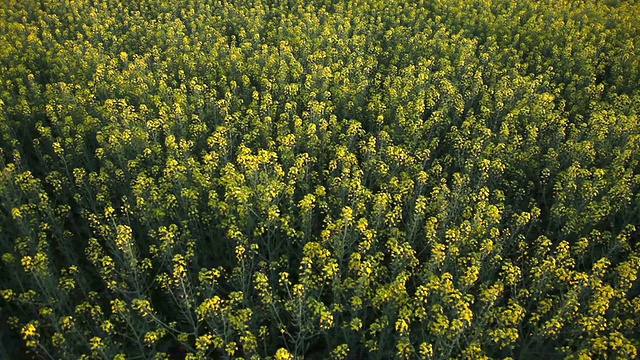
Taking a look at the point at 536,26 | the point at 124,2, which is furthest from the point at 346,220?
the point at 124,2

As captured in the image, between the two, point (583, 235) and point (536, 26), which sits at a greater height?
point (536, 26)

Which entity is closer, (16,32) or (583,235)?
(583,235)

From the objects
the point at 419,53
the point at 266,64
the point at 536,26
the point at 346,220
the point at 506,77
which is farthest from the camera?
the point at 536,26

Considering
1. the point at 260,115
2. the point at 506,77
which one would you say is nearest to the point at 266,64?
the point at 260,115

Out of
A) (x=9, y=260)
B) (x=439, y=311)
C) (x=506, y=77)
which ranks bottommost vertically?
(x=9, y=260)

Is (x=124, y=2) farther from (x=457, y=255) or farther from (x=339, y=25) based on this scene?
(x=457, y=255)

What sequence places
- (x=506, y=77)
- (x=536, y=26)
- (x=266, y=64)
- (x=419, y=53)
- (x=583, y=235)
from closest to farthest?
(x=583, y=235) < (x=506, y=77) < (x=266, y=64) < (x=419, y=53) < (x=536, y=26)
